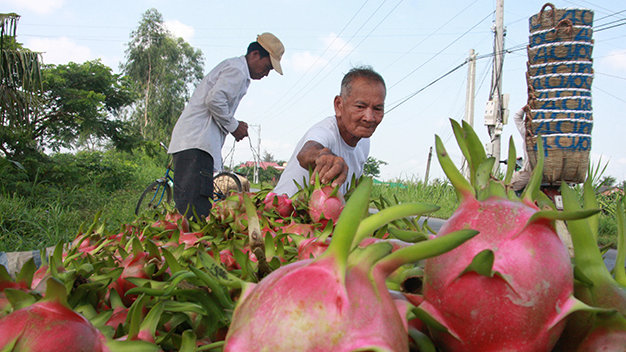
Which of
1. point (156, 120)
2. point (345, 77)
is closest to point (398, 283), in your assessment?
point (345, 77)

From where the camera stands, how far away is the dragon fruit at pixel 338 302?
33cm

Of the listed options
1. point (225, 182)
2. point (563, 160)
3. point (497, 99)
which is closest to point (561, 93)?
point (563, 160)

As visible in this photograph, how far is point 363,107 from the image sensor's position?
2578mm

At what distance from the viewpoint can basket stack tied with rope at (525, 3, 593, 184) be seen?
3.85 metres

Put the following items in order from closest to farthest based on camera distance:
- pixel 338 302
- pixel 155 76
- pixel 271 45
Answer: pixel 338 302 < pixel 271 45 < pixel 155 76

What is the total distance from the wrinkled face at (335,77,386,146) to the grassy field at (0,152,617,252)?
1.74 ft

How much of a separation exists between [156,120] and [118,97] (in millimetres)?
21090

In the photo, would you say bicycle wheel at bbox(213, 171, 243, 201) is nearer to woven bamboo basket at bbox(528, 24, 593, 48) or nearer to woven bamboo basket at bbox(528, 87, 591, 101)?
woven bamboo basket at bbox(528, 87, 591, 101)

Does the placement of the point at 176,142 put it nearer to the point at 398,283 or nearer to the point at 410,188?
the point at 398,283

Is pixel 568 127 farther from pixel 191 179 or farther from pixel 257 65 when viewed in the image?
pixel 191 179

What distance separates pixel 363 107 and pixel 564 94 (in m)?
2.58

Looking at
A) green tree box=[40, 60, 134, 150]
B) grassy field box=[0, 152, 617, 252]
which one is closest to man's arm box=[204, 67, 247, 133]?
grassy field box=[0, 152, 617, 252]

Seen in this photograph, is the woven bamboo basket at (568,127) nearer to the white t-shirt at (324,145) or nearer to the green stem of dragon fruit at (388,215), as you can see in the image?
the white t-shirt at (324,145)

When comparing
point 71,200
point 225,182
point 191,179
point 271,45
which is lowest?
point 71,200
